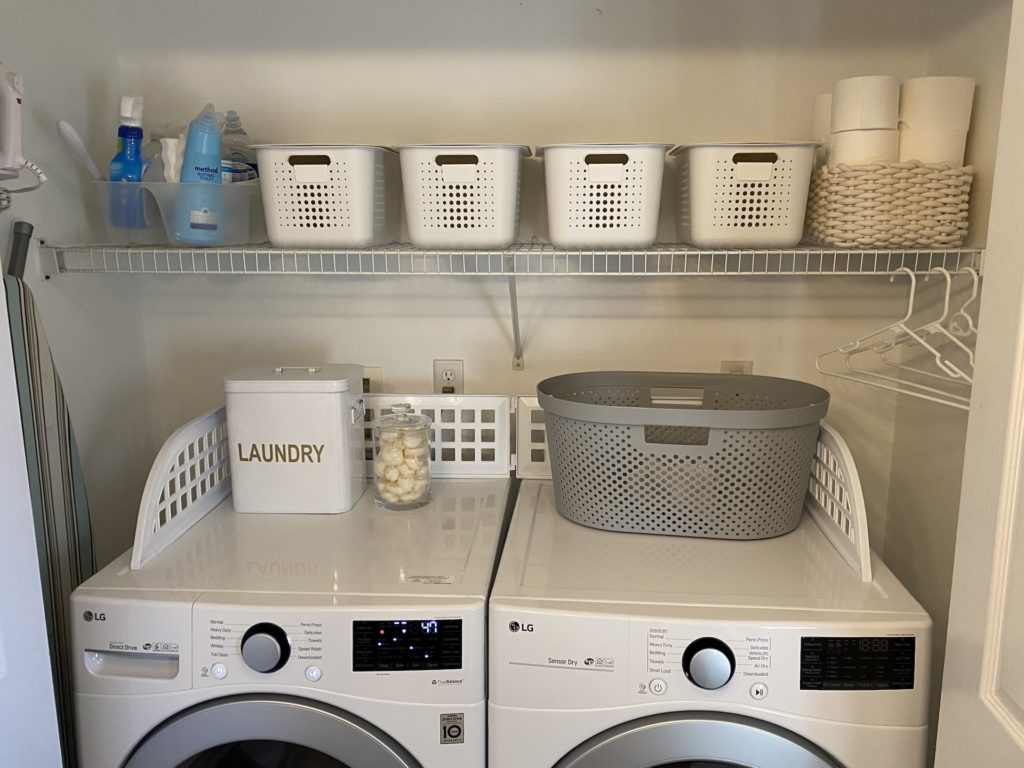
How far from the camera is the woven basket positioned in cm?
150

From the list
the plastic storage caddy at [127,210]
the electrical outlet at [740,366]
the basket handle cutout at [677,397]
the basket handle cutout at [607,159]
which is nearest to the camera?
the basket handle cutout at [607,159]

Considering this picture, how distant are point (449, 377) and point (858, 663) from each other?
109cm

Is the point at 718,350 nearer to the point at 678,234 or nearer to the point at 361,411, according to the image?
the point at 678,234

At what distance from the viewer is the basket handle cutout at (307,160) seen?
158 cm

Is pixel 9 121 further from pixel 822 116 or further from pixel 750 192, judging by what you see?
pixel 822 116

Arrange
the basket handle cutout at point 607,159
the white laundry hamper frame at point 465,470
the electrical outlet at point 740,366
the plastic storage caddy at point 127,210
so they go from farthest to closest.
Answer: the electrical outlet at point 740,366 < the plastic storage caddy at point 127,210 < the basket handle cutout at point 607,159 < the white laundry hamper frame at point 465,470

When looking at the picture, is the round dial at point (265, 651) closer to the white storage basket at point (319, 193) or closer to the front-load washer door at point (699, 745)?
the front-load washer door at point (699, 745)

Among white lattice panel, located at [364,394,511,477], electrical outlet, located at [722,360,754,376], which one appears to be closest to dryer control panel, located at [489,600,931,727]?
white lattice panel, located at [364,394,511,477]

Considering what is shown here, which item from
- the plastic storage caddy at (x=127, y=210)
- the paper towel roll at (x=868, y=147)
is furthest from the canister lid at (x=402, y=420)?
the paper towel roll at (x=868, y=147)

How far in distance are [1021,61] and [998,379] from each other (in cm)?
33

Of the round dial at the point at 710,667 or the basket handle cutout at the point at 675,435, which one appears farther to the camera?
the basket handle cutout at the point at 675,435

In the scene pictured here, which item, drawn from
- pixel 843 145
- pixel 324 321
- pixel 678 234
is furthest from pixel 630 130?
pixel 324 321

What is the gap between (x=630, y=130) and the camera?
1.85 metres

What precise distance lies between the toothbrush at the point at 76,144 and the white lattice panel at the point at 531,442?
98cm
